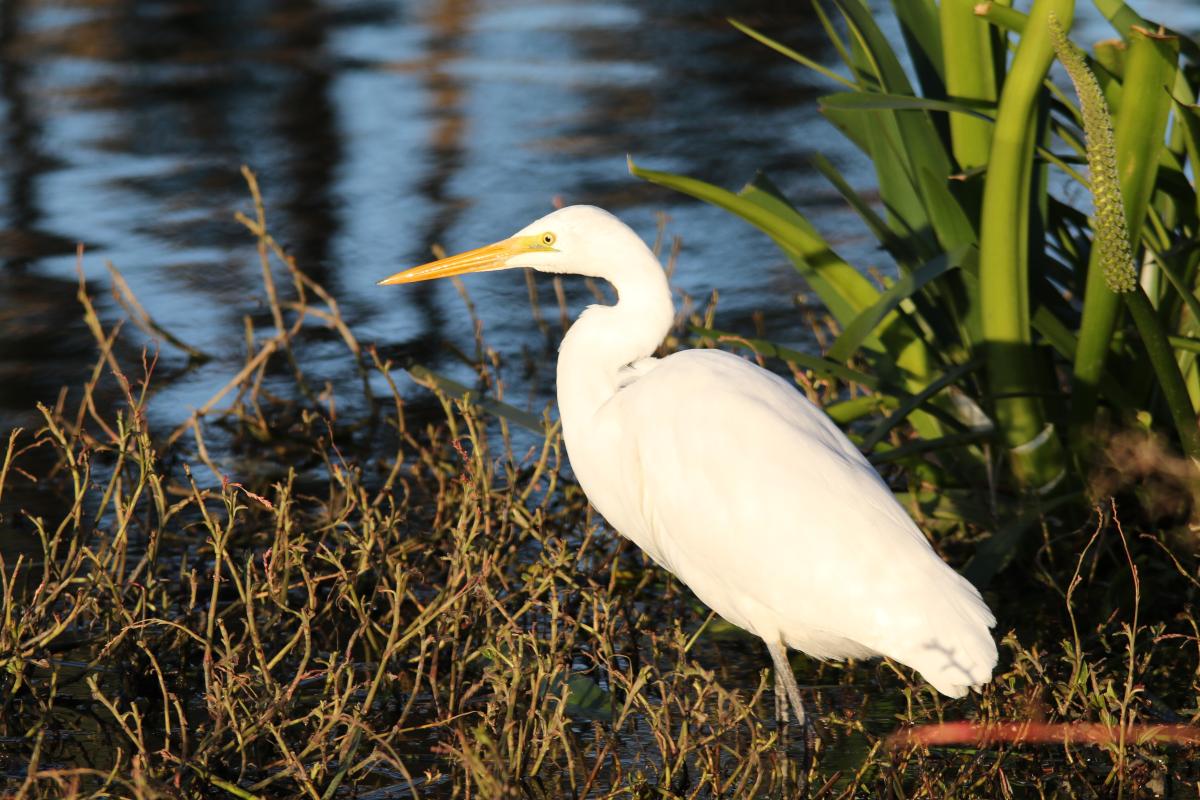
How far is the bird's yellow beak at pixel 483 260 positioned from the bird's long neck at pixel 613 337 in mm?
194

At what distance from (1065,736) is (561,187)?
523 cm

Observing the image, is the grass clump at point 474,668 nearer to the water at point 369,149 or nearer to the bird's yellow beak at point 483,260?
the bird's yellow beak at point 483,260

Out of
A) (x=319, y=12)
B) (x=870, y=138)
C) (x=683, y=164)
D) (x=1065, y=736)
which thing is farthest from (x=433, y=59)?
(x=1065, y=736)

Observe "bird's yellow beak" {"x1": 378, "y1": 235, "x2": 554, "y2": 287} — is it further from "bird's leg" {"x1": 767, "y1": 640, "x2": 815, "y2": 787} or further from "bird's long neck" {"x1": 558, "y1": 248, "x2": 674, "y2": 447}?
"bird's leg" {"x1": 767, "y1": 640, "x2": 815, "y2": 787}

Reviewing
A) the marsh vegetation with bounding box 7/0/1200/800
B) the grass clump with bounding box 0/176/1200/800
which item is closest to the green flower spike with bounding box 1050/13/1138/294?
the marsh vegetation with bounding box 7/0/1200/800

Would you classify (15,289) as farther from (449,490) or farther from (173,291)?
(449,490)

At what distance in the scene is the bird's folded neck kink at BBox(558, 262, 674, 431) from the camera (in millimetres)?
3479

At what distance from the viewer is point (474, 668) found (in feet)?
12.3

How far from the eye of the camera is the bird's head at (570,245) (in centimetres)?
347

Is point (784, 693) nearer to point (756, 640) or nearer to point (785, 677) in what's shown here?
point (785, 677)

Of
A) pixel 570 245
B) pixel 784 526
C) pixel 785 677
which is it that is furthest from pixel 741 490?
pixel 570 245

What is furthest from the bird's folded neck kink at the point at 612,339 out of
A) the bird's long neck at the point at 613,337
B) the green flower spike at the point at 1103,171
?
the green flower spike at the point at 1103,171

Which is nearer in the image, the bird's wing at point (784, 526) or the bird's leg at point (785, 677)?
the bird's wing at point (784, 526)

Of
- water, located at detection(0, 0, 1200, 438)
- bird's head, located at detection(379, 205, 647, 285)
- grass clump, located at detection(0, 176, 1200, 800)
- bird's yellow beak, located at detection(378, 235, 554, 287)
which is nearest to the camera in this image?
grass clump, located at detection(0, 176, 1200, 800)
